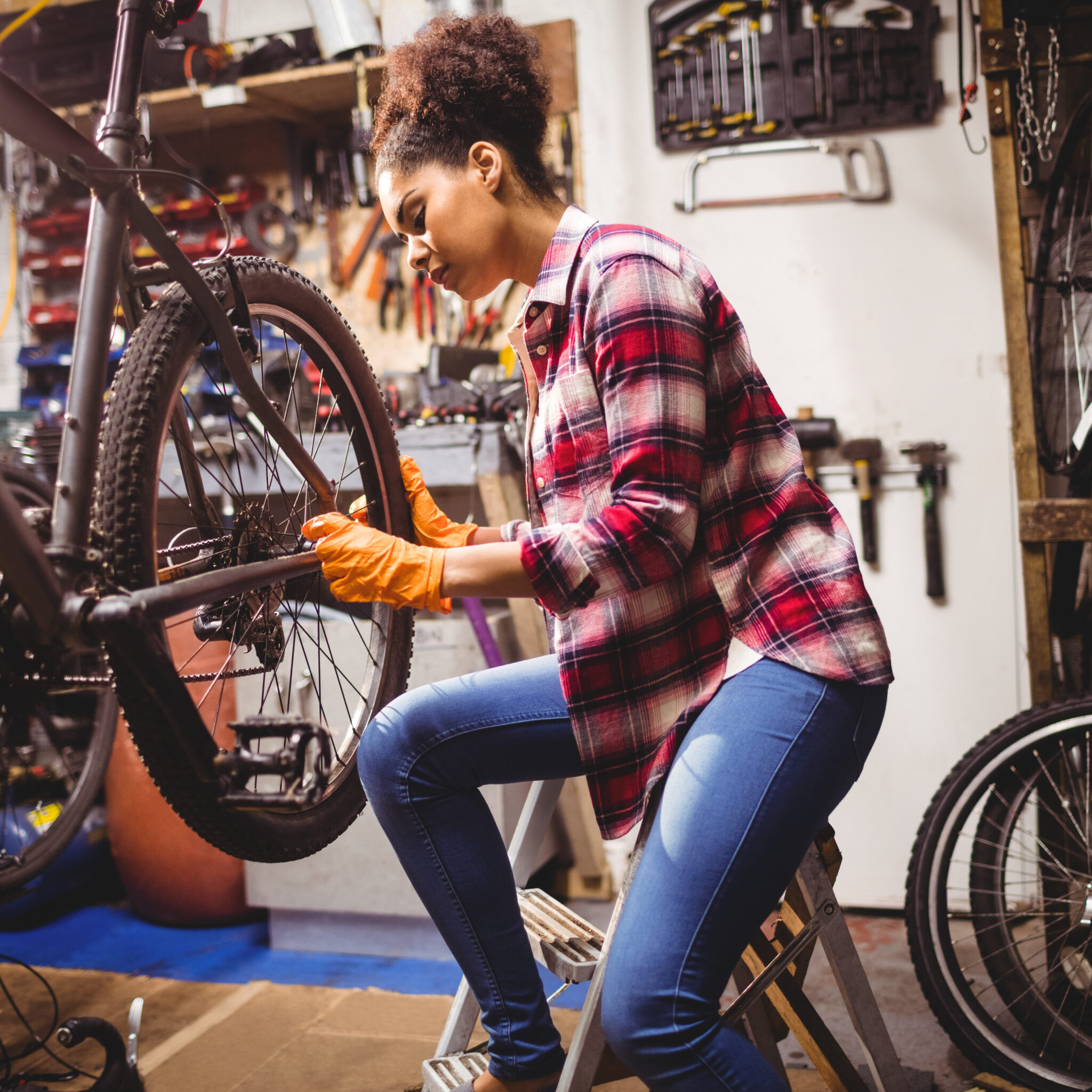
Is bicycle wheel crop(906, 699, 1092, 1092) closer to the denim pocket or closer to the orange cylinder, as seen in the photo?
the denim pocket

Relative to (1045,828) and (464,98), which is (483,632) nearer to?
(1045,828)

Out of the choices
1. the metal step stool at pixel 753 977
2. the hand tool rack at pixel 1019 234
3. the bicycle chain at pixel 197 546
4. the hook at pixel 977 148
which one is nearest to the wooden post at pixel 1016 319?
the hand tool rack at pixel 1019 234

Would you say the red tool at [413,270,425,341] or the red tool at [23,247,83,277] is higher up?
the red tool at [23,247,83,277]

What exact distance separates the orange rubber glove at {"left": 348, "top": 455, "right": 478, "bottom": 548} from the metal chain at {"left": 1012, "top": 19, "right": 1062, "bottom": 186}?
127 cm

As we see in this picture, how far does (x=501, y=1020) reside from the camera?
119 cm

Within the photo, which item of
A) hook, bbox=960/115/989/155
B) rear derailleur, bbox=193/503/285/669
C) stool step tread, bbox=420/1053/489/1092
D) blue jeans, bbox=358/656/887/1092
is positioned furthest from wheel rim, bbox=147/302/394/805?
hook, bbox=960/115/989/155

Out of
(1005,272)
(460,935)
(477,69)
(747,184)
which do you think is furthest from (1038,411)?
(460,935)

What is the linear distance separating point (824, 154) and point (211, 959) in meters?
2.36

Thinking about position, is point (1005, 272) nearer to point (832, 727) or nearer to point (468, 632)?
point (832, 727)

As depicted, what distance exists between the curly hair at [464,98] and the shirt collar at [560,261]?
0.28ft

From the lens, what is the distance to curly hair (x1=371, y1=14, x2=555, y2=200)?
111 centimetres

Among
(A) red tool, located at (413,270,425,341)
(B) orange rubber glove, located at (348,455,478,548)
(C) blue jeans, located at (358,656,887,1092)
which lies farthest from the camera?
(A) red tool, located at (413,270,425,341)

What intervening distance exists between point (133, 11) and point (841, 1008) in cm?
202

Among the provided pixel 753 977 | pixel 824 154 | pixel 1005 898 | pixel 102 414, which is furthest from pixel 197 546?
pixel 824 154
